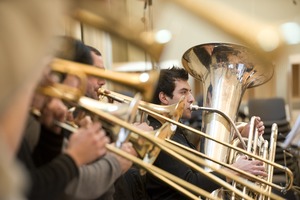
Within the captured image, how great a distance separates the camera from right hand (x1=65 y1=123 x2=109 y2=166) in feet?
2.54

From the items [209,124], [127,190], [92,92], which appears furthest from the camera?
[209,124]

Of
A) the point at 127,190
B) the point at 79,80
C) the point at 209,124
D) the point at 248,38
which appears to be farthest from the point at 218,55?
the point at 79,80

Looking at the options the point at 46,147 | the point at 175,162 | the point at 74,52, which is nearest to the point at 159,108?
the point at 175,162

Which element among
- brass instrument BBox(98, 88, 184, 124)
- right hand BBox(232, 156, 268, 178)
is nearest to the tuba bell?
right hand BBox(232, 156, 268, 178)

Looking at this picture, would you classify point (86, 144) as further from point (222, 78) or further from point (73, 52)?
point (222, 78)

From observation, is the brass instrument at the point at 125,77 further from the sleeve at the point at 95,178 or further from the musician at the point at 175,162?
the musician at the point at 175,162

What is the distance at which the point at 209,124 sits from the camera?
5.07 ft

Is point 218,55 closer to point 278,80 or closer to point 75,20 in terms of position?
point 75,20

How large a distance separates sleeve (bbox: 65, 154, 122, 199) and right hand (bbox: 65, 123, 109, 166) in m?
0.03

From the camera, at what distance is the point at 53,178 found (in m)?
0.71

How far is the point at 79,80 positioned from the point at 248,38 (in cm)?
36

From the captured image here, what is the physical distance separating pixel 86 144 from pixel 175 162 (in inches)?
24.1

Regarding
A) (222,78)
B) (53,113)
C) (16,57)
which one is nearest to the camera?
(16,57)

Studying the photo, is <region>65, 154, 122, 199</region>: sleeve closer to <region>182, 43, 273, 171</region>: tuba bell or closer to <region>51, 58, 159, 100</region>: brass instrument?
<region>51, 58, 159, 100</region>: brass instrument
